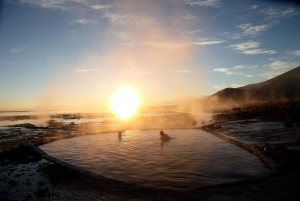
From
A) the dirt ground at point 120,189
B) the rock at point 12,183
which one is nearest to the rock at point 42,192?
the dirt ground at point 120,189

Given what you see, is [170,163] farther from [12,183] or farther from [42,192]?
[12,183]

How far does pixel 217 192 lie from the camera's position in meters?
6.37

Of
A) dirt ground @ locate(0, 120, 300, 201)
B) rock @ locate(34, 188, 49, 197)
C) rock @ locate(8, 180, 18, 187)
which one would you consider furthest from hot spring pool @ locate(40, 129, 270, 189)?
rock @ locate(8, 180, 18, 187)

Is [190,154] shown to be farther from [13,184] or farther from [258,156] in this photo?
[13,184]

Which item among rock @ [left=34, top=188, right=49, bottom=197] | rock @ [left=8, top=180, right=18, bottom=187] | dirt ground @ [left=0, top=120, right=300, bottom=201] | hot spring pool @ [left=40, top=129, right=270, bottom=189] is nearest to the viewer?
dirt ground @ [left=0, top=120, right=300, bottom=201]

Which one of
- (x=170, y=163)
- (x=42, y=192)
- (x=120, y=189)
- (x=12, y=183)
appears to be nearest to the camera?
(x=42, y=192)

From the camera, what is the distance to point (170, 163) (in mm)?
10445

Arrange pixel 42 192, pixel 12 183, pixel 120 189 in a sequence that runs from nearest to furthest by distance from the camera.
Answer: pixel 42 192
pixel 120 189
pixel 12 183

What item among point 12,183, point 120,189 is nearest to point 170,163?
point 120,189

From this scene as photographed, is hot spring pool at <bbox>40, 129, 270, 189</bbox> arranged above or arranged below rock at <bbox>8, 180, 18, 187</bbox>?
below

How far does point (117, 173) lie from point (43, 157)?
6.00m

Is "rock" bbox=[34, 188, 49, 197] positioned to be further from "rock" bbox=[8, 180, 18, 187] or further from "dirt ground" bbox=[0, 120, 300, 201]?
"rock" bbox=[8, 180, 18, 187]

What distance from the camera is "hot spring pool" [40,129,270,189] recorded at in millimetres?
8195

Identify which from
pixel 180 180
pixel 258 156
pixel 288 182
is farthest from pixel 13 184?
pixel 258 156
